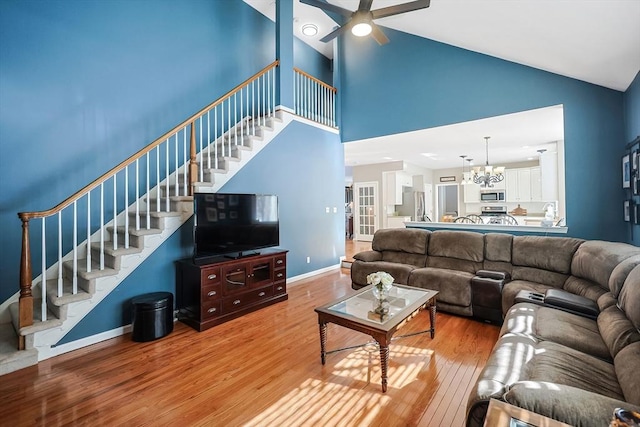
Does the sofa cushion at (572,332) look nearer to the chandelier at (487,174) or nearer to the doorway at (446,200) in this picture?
the chandelier at (487,174)

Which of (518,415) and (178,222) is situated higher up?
(178,222)

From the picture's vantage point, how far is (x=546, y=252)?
132 inches

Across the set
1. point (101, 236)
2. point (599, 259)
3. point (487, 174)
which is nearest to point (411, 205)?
point (487, 174)

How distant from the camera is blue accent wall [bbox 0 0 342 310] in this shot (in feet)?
9.95

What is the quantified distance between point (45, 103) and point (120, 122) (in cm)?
72

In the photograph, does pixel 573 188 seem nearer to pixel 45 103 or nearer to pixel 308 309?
pixel 308 309

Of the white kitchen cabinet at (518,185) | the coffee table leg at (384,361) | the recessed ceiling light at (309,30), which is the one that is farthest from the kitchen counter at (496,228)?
the white kitchen cabinet at (518,185)

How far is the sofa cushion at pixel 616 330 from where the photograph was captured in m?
1.70

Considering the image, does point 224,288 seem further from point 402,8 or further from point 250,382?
point 402,8

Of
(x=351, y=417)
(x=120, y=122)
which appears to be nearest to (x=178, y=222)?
(x=120, y=122)

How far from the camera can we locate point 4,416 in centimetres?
187

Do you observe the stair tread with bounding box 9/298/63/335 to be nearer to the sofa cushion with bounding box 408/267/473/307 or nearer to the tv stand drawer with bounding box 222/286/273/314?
the tv stand drawer with bounding box 222/286/273/314

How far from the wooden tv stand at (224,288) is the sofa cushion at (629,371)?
3279mm

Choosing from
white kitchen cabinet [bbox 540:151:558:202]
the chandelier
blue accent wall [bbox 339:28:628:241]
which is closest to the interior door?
the chandelier
